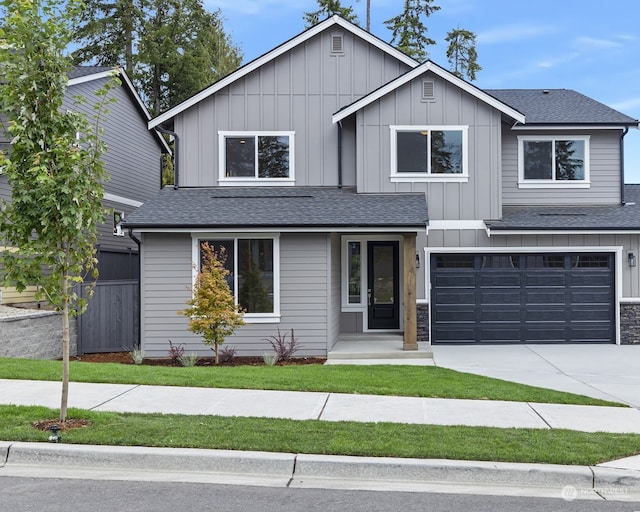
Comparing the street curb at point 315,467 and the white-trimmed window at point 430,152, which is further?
the white-trimmed window at point 430,152

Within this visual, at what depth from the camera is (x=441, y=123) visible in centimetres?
1603

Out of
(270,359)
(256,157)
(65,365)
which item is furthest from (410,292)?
(65,365)

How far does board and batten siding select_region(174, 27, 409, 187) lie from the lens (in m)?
16.9

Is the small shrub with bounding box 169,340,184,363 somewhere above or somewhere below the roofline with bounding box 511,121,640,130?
below

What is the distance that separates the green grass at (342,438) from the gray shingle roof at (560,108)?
11693mm

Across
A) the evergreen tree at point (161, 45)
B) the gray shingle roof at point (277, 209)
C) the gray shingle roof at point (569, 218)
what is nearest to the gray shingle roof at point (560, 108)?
the gray shingle roof at point (569, 218)

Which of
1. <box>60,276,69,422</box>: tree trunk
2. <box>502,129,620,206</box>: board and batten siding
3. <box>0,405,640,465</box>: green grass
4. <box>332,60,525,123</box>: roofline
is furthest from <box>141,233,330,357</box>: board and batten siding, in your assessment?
<box>60,276,69,422</box>: tree trunk

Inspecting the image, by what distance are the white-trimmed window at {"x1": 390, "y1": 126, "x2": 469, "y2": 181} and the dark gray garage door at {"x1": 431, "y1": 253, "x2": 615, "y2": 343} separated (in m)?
1.98

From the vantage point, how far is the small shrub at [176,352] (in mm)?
13953

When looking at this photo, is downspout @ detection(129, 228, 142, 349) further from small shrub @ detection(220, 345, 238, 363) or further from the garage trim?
the garage trim

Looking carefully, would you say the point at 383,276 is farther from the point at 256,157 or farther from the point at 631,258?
the point at 631,258

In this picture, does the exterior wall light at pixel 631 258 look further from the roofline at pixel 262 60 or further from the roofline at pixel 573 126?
the roofline at pixel 262 60

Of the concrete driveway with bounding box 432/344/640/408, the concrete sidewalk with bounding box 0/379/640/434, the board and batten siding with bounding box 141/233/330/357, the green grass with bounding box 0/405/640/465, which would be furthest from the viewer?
the board and batten siding with bounding box 141/233/330/357

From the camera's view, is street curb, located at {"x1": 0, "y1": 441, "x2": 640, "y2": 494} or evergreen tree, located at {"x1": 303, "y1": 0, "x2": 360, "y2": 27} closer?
street curb, located at {"x1": 0, "y1": 441, "x2": 640, "y2": 494}
